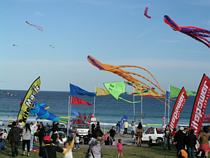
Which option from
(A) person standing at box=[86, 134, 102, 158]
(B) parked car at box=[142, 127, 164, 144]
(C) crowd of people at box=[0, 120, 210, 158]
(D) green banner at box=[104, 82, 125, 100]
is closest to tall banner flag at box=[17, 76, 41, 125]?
(C) crowd of people at box=[0, 120, 210, 158]

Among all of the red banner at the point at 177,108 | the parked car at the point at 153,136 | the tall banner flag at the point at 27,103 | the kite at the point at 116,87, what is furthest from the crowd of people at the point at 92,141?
the kite at the point at 116,87

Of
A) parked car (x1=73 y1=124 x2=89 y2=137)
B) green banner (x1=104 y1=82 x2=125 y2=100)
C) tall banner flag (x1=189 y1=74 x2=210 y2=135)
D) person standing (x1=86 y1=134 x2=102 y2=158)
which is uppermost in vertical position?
green banner (x1=104 y1=82 x2=125 y2=100)

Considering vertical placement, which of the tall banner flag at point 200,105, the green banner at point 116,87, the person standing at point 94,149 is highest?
the green banner at point 116,87

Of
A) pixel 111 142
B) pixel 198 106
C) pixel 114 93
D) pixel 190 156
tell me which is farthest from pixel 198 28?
pixel 114 93

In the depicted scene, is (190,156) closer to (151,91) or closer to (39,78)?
(39,78)

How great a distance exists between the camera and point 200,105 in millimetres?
21125

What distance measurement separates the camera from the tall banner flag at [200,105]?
21.1m

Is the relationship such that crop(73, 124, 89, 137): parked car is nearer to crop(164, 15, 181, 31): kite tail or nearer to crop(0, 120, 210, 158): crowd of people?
crop(0, 120, 210, 158): crowd of people

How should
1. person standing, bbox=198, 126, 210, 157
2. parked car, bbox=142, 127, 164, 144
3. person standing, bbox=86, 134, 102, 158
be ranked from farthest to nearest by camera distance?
parked car, bbox=142, 127, 164, 144
person standing, bbox=198, 126, 210, 157
person standing, bbox=86, 134, 102, 158

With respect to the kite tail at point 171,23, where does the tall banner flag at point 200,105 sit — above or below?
below

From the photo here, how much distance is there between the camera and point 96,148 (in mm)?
12789

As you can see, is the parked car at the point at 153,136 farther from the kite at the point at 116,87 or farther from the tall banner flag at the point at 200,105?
the kite at the point at 116,87

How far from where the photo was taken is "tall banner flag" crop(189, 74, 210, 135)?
2108cm

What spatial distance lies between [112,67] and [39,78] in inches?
474
